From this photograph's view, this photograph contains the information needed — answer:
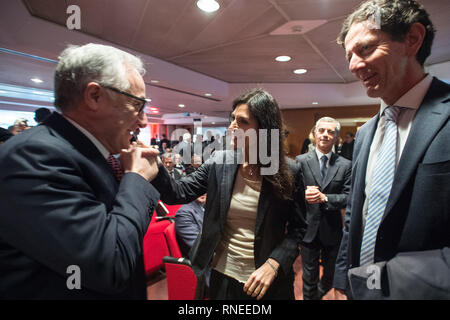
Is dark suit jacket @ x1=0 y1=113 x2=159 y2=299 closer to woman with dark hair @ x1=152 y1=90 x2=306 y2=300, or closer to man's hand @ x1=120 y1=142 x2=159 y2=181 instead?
man's hand @ x1=120 y1=142 x2=159 y2=181

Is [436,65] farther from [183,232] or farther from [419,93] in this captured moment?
[183,232]

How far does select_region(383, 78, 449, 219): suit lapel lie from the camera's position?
79 cm

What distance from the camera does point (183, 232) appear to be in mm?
2059

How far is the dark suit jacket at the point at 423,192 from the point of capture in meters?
0.74

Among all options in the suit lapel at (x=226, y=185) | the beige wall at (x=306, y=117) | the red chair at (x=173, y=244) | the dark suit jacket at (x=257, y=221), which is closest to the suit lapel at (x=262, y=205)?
the dark suit jacket at (x=257, y=221)

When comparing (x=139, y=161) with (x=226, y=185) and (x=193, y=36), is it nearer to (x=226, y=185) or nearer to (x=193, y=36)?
(x=226, y=185)

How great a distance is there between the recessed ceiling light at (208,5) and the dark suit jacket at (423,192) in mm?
2272

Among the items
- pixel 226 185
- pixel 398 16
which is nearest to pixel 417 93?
pixel 398 16

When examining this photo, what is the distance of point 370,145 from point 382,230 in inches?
17.9

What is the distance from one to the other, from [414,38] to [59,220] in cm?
143

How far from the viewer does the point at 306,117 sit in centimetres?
855

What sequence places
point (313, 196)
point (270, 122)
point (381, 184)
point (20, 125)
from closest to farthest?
1. point (381, 184)
2. point (270, 122)
3. point (313, 196)
4. point (20, 125)

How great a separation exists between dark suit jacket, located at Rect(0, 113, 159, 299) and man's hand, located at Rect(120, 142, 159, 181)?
0.08 m
